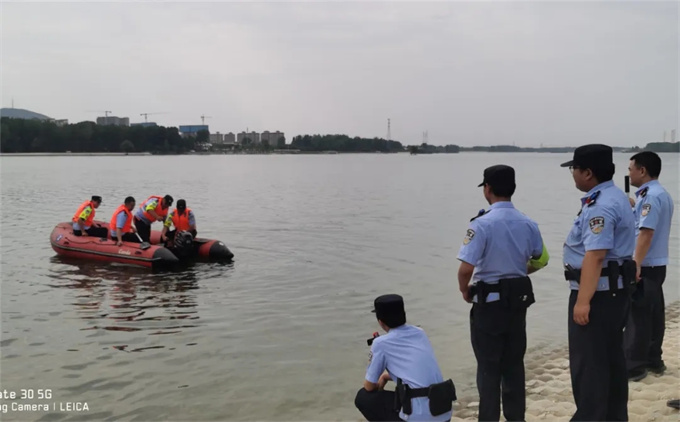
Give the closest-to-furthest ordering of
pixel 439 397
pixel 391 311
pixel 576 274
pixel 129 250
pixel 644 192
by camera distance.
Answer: pixel 439 397
pixel 391 311
pixel 576 274
pixel 644 192
pixel 129 250

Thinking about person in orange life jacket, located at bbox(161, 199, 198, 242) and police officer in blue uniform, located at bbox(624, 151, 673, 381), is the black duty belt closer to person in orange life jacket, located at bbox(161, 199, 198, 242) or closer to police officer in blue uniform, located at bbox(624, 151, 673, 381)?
police officer in blue uniform, located at bbox(624, 151, 673, 381)

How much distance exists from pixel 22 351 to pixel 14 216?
18.9 meters

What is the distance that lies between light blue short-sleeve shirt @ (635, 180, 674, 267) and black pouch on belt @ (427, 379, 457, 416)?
2337 mm

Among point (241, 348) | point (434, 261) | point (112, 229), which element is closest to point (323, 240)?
point (434, 261)

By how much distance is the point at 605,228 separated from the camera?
3486mm

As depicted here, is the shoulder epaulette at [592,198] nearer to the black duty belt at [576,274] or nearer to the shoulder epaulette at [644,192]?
the black duty belt at [576,274]

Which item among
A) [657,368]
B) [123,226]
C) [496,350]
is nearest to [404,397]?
[496,350]

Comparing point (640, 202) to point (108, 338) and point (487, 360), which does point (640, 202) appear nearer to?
point (487, 360)

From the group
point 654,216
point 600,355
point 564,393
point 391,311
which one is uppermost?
point 654,216

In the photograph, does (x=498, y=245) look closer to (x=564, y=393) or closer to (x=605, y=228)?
(x=605, y=228)

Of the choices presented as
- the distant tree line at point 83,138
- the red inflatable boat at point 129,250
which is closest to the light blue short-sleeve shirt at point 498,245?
the red inflatable boat at point 129,250

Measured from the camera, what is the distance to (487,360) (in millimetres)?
3844

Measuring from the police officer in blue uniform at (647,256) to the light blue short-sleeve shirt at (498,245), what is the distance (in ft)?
4.85

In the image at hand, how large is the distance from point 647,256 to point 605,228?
Result: 1.87 meters
